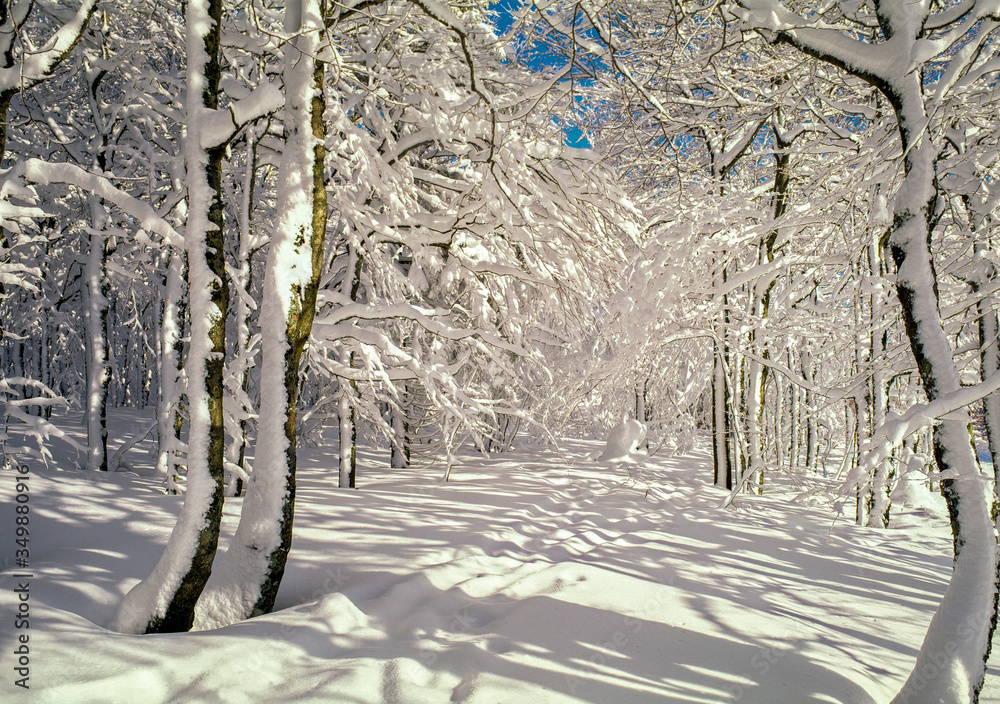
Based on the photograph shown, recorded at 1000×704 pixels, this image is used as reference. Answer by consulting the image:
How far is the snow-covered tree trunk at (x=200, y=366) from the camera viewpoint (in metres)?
3.35

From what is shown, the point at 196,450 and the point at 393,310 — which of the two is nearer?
the point at 196,450

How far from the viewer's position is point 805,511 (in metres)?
9.45

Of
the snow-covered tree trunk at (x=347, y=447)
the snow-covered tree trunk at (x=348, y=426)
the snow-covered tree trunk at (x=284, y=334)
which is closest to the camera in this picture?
the snow-covered tree trunk at (x=284, y=334)

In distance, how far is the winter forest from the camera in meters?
3.15

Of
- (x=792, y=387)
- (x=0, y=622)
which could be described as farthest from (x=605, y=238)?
(x=792, y=387)

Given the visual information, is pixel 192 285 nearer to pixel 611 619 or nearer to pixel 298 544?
pixel 298 544

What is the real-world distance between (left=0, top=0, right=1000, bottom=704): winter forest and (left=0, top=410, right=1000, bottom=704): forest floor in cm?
3

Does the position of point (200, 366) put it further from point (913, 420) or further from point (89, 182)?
point (913, 420)

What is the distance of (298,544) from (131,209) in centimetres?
307

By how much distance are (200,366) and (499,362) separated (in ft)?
10.4

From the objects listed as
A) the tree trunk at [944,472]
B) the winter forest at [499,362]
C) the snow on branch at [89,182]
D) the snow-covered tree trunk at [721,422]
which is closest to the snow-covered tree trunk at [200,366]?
the winter forest at [499,362]

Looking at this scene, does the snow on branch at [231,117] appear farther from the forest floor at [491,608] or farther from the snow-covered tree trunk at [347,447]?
the snow-covered tree trunk at [347,447]

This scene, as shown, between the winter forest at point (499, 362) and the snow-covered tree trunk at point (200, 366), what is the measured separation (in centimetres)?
2

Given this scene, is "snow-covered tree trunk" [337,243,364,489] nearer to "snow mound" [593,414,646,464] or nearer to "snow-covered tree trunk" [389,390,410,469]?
"snow-covered tree trunk" [389,390,410,469]
